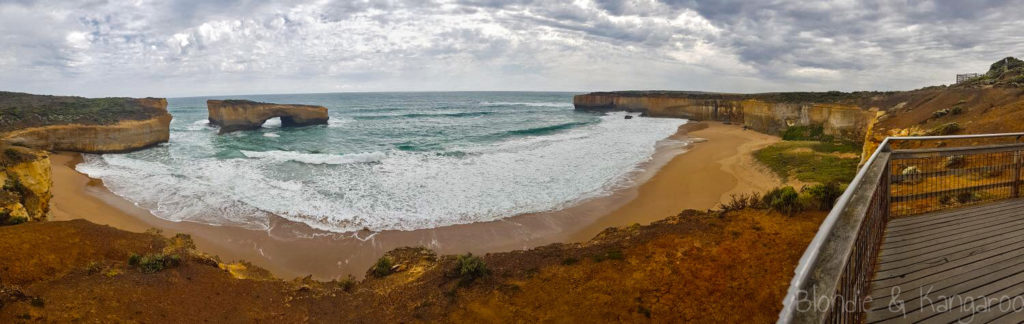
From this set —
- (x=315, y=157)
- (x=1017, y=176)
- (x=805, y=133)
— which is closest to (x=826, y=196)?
(x=1017, y=176)

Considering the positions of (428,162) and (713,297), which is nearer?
(713,297)

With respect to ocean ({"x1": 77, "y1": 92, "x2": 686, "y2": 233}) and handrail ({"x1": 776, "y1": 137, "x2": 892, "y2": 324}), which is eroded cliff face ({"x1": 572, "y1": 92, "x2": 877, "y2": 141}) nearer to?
ocean ({"x1": 77, "y1": 92, "x2": 686, "y2": 233})

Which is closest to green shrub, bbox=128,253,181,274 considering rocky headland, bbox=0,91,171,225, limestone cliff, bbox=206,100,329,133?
rocky headland, bbox=0,91,171,225

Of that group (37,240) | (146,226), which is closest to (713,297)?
(37,240)

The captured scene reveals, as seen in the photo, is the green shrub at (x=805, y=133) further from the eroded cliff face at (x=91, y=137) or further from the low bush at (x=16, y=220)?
the eroded cliff face at (x=91, y=137)

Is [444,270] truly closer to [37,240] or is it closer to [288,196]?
[37,240]

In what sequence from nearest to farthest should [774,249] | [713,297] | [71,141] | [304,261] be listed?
[713,297]
[774,249]
[304,261]
[71,141]

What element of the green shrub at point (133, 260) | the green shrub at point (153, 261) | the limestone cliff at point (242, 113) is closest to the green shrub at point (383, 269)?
the green shrub at point (153, 261)
